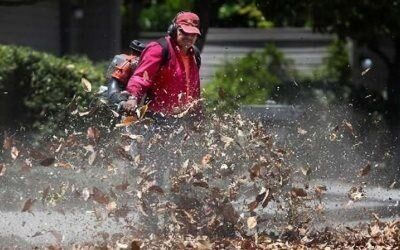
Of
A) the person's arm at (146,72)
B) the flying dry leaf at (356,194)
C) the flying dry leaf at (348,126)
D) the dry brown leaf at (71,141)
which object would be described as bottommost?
the flying dry leaf at (356,194)

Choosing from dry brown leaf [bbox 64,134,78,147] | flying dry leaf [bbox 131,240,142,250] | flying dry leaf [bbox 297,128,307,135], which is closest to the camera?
flying dry leaf [bbox 131,240,142,250]

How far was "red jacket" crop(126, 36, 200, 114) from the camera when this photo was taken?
697 centimetres

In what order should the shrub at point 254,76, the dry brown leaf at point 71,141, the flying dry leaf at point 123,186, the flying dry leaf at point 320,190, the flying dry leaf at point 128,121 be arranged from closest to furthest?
the flying dry leaf at point 128,121, the flying dry leaf at point 123,186, the dry brown leaf at point 71,141, the flying dry leaf at point 320,190, the shrub at point 254,76

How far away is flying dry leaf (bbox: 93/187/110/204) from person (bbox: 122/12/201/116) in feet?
2.66

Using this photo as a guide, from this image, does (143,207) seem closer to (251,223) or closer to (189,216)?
(189,216)

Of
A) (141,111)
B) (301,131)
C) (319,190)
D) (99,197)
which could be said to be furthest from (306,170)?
(99,197)

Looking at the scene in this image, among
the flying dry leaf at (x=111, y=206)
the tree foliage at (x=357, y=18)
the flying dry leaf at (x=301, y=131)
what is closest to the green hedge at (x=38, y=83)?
the tree foliage at (x=357, y=18)

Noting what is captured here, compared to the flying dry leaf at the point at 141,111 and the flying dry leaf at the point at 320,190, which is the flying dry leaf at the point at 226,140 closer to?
the flying dry leaf at the point at 141,111

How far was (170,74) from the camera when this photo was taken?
23.2 ft

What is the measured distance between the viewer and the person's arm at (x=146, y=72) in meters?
6.96

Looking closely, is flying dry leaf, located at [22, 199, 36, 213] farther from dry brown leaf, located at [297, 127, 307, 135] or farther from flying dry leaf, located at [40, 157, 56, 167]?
A: dry brown leaf, located at [297, 127, 307, 135]

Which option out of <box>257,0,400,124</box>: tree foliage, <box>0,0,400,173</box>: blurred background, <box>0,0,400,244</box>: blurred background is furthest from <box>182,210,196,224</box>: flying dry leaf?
<box>257,0,400,124</box>: tree foliage

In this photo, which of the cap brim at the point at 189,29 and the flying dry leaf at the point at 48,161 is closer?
the flying dry leaf at the point at 48,161

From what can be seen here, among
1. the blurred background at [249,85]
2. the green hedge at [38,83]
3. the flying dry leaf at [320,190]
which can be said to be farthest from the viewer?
the green hedge at [38,83]
